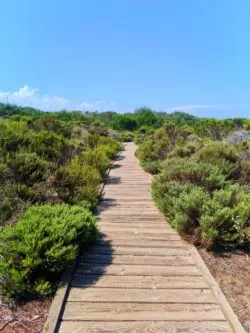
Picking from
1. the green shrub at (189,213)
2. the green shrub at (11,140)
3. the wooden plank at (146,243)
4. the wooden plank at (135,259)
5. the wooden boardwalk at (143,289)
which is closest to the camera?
the wooden boardwalk at (143,289)

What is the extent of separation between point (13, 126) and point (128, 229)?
14.8 ft

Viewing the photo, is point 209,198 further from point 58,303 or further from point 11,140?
point 11,140

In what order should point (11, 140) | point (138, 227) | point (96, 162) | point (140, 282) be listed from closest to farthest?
1. point (140, 282)
2. point (138, 227)
3. point (11, 140)
4. point (96, 162)

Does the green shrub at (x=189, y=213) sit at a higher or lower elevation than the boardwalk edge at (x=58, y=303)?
higher

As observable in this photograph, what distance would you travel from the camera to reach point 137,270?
400 cm

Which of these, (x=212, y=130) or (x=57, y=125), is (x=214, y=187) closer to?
(x=57, y=125)

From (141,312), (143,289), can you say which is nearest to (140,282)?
(143,289)

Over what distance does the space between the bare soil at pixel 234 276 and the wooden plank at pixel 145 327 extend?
0.31 meters

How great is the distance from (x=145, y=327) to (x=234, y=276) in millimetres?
1535

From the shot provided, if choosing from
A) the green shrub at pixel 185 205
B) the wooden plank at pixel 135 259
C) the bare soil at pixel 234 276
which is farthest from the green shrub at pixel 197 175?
the wooden plank at pixel 135 259

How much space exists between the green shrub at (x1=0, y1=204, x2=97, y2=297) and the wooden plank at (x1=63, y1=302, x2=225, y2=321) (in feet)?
1.39

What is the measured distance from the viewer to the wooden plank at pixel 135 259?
4.22 meters

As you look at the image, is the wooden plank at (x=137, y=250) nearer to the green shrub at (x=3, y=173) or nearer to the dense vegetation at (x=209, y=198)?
the dense vegetation at (x=209, y=198)

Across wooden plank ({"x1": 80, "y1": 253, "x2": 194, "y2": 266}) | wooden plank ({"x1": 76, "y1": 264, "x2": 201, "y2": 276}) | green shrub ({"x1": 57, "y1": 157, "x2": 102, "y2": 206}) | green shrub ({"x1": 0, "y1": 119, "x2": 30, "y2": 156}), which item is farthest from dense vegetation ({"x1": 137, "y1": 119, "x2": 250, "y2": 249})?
green shrub ({"x1": 0, "y1": 119, "x2": 30, "y2": 156})
